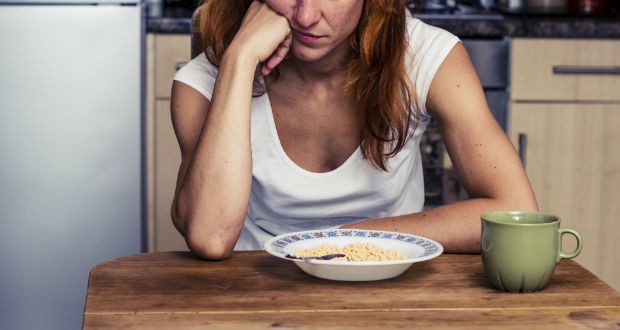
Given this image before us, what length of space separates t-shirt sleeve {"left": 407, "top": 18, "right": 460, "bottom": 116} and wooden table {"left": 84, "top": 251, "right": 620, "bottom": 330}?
0.41 meters

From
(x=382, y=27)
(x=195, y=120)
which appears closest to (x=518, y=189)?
(x=382, y=27)

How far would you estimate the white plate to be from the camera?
3.45 ft

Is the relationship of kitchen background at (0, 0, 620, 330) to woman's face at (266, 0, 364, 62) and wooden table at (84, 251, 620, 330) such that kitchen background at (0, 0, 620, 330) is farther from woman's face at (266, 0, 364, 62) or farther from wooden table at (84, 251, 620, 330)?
wooden table at (84, 251, 620, 330)

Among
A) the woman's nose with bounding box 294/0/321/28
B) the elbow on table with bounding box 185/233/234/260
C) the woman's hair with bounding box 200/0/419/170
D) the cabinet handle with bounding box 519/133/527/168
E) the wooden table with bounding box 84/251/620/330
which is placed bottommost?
the wooden table with bounding box 84/251/620/330

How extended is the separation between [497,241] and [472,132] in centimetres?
42

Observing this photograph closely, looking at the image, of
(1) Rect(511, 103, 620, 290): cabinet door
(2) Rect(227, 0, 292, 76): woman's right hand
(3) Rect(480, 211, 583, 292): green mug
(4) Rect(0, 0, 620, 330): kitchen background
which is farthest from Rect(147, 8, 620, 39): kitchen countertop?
(3) Rect(480, 211, 583, 292): green mug

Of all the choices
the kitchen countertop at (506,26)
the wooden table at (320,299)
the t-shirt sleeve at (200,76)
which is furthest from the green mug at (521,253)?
the kitchen countertop at (506,26)

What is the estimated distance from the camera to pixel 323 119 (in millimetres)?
1626

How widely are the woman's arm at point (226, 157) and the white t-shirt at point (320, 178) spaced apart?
19 centimetres

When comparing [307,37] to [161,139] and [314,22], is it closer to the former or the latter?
[314,22]

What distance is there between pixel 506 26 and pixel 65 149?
4.16 ft

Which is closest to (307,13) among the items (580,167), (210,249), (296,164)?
(296,164)

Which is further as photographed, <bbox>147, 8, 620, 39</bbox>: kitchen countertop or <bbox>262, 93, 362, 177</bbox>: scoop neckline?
<bbox>147, 8, 620, 39</bbox>: kitchen countertop

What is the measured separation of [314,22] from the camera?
1407 mm
